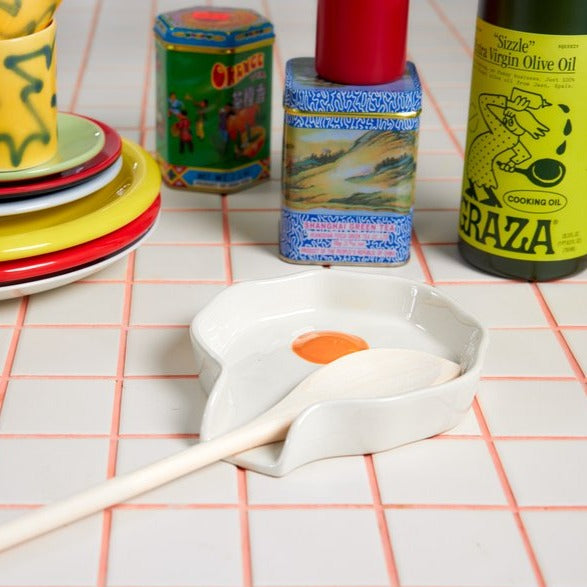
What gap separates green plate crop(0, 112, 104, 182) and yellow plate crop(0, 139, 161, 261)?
35mm

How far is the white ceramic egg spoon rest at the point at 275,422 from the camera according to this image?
22.1 inches

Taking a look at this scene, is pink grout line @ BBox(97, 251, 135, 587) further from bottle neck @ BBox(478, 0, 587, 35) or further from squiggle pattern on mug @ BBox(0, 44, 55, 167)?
bottle neck @ BBox(478, 0, 587, 35)

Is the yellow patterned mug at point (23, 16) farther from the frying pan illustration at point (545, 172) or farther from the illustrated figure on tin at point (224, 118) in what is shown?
the frying pan illustration at point (545, 172)

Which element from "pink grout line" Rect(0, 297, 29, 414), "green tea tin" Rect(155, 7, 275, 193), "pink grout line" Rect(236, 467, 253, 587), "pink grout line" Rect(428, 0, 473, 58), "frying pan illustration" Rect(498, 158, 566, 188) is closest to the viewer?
"pink grout line" Rect(236, 467, 253, 587)

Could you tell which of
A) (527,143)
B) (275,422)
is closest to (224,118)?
(527,143)

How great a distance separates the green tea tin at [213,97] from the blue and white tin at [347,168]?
10cm

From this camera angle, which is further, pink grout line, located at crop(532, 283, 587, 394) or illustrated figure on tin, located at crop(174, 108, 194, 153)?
illustrated figure on tin, located at crop(174, 108, 194, 153)

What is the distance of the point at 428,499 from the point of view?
61 centimetres

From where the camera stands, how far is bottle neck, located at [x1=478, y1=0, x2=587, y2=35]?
2.44 feet

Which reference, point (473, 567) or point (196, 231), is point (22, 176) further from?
point (473, 567)

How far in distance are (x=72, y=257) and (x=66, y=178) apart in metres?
0.06

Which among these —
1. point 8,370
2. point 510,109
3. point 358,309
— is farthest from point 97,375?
point 510,109

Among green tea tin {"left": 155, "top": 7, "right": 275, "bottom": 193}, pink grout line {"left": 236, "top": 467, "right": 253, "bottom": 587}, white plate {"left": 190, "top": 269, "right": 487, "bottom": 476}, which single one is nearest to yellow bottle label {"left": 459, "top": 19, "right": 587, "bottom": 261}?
white plate {"left": 190, "top": 269, "right": 487, "bottom": 476}

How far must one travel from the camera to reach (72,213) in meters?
0.80
